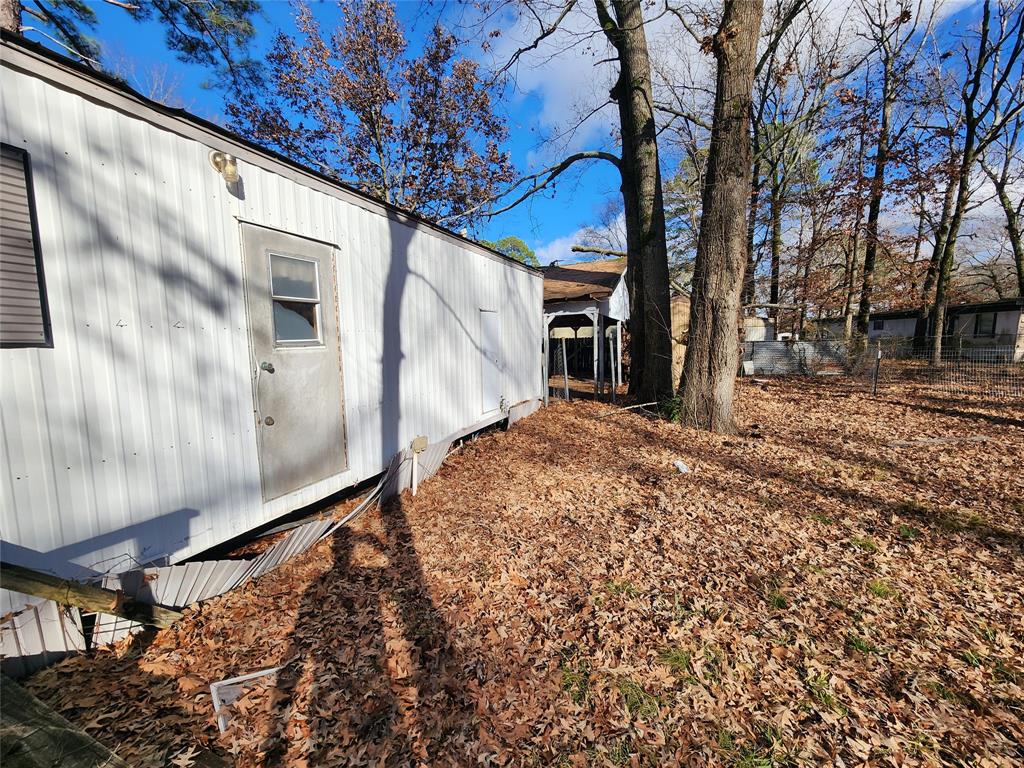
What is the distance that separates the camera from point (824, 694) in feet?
7.30

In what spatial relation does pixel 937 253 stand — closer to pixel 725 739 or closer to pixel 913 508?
pixel 913 508

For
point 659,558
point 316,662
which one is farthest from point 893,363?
point 316,662

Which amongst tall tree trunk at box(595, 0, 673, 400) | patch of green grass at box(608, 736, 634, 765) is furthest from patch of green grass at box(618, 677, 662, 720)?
tall tree trunk at box(595, 0, 673, 400)

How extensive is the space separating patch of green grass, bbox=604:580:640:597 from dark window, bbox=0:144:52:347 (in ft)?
12.5

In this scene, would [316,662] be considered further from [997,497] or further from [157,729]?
[997,497]

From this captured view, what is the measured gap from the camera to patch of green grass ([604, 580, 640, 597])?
308 cm

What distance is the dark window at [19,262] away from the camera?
2.07 metres

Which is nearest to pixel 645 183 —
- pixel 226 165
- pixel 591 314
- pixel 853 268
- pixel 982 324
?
pixel 591 314

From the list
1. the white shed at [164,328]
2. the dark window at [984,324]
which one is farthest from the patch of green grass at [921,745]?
the dark window at [984,324]

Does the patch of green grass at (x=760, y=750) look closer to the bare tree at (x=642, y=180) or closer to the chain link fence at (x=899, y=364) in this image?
the bare tree at (x=642, y=180)

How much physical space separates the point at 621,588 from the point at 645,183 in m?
8.65

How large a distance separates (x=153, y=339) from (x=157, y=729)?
2149mm

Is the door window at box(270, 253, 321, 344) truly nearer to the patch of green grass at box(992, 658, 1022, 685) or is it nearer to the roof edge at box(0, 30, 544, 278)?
the roof edge at box(0, 30, 544, 278)

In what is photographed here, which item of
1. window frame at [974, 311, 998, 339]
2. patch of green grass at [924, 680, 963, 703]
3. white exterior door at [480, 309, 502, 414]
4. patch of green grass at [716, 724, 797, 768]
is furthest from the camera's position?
window frame at [974, 311, 998, 339]
